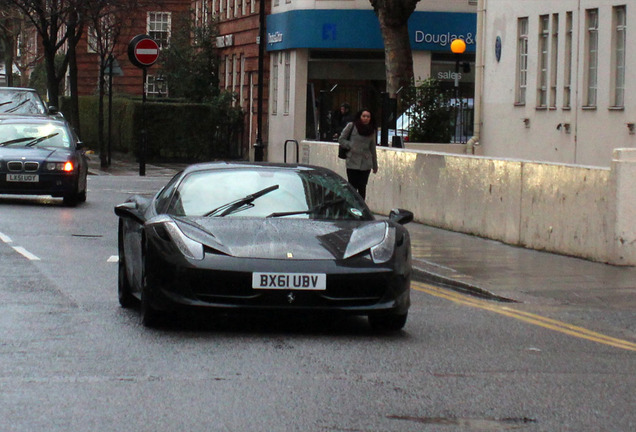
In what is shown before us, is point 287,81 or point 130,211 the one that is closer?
point 130,211

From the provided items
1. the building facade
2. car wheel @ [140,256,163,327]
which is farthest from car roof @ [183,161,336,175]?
the building facade

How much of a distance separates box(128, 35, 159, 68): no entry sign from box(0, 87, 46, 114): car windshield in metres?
6.44

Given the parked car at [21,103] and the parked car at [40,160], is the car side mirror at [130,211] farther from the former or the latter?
the parked car at [21,103]

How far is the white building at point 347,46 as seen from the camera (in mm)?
48344

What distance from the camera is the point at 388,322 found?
34.9 feet

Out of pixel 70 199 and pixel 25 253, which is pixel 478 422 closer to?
pixel 25 253

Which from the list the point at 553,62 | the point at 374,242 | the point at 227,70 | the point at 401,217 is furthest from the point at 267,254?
the point at 227,70

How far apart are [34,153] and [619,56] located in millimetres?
10400

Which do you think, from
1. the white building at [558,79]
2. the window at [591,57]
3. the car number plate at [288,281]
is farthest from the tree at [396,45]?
the car number plate at [288,281]

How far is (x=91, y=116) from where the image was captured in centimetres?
5828

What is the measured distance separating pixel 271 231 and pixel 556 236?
7.78 metres

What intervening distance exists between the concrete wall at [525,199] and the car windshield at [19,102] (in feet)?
39.3

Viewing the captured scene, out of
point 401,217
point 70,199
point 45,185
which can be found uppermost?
point 401,217

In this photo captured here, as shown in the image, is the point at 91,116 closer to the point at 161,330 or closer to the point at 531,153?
the point at 531,153
